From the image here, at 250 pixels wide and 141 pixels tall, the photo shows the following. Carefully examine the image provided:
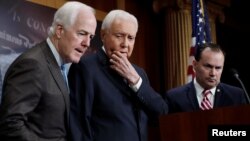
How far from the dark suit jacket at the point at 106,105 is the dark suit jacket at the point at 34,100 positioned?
115mm

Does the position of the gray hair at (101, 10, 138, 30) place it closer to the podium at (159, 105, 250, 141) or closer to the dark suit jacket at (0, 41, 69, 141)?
the dark suit jacket at (0, 41, 69, 141)

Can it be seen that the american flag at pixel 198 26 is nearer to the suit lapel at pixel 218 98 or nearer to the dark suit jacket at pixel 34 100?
the suit lapel at pixel 218 98

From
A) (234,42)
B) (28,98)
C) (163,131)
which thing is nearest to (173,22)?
(234,42)

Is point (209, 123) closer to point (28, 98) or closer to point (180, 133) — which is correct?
point (180, 133)

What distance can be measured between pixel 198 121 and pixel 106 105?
0.45 meters

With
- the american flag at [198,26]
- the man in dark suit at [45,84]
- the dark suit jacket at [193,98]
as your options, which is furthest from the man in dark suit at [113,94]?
the american flag at [198,26]

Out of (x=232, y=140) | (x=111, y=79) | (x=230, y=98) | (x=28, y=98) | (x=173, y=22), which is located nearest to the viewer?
(x=28, y=98)

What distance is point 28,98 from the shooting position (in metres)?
1.82

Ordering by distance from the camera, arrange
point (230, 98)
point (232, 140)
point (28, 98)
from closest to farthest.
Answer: point (28, 98) < point (232, 140) < point (230, 98)

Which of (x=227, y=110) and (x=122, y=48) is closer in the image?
(x=227, y=110)

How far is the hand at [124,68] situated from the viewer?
85.9 inches

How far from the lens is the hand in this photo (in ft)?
7.16

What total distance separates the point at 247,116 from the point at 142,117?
1.68ft

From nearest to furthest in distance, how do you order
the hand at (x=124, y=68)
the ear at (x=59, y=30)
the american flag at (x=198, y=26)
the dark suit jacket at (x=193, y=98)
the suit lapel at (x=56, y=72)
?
the suit lapel at (x=56, y=72), the ear at (x=59, y=30), the hand at (x=124, y=68), the dark suit jacket at (x=193, y=98), the american flag at (x=198, y=26)
